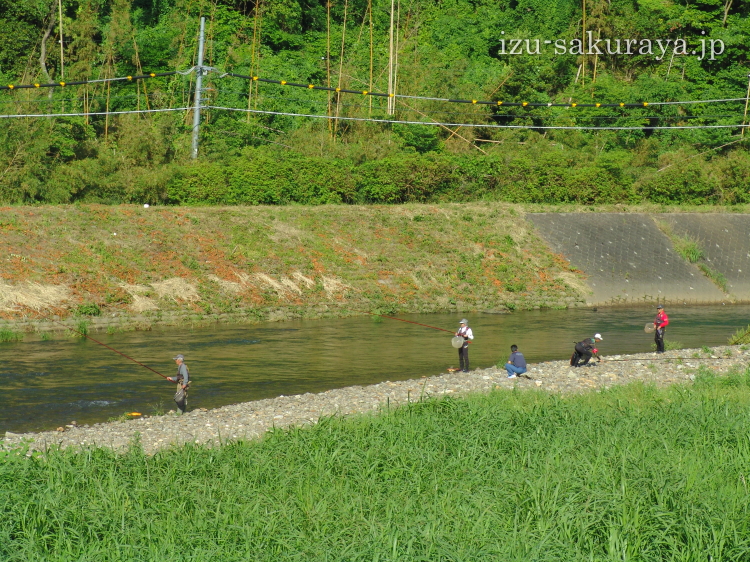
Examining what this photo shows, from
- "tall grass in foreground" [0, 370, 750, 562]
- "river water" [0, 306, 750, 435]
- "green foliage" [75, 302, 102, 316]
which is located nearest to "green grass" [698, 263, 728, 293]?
"river water" [0, 306, 750, 435]

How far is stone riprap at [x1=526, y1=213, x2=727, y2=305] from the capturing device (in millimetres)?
40938

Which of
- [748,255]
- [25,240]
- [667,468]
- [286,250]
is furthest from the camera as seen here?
[748,255]

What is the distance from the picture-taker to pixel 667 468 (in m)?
12.0

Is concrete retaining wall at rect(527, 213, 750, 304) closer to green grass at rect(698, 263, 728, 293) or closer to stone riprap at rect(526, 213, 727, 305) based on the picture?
stone riprap at rect(526, 213, 727, 305)

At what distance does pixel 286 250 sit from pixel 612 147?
1261 inches

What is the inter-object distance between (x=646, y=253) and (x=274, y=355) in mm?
24087

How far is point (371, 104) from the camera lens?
5622cm

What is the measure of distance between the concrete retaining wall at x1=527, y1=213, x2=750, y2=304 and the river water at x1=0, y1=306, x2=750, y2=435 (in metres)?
3.48

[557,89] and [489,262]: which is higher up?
[557,89]

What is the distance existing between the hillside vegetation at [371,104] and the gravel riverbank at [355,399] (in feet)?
71.3

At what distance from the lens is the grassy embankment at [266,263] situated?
3219 centimetres

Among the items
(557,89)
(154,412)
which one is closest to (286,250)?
(154,412)

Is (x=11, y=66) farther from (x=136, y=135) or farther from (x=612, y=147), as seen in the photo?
(x=612, y=147)

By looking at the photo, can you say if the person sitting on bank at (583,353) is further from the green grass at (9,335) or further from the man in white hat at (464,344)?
the green grass at (9,335)
